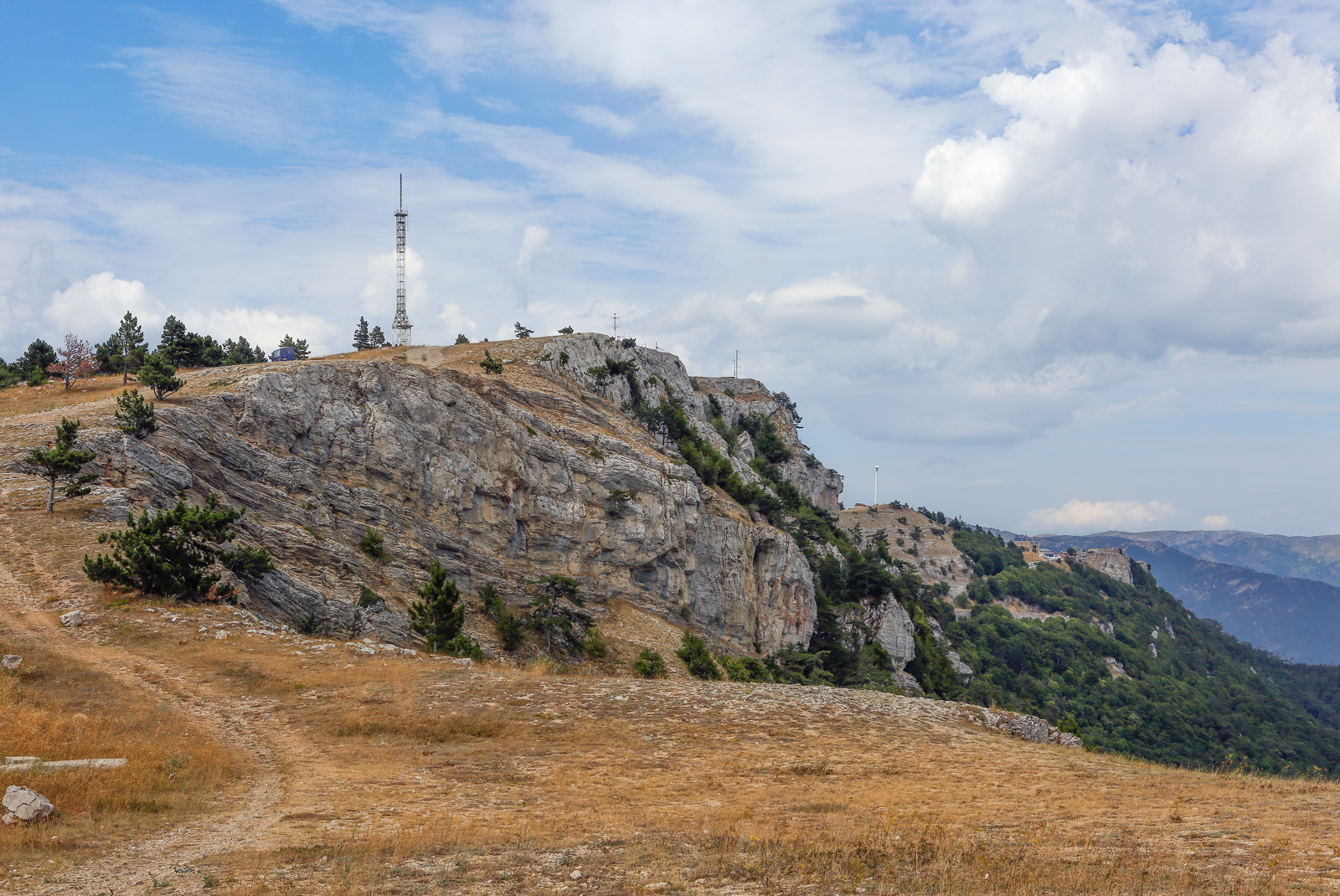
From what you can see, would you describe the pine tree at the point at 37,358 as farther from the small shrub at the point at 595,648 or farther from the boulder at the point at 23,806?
the boulder at the point at 23,806

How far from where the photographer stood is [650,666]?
130ft

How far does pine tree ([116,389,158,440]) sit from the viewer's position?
28312 mm

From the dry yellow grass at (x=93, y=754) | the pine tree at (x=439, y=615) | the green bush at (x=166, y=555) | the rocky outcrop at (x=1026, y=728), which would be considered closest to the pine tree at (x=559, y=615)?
the pine tree at (x=439, y=615)

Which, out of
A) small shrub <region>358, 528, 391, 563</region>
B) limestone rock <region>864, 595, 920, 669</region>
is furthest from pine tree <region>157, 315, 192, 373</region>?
limestone rock <region>864, 595, 920, 669</region>

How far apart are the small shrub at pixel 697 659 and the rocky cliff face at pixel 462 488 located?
509 cm

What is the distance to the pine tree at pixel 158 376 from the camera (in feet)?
113

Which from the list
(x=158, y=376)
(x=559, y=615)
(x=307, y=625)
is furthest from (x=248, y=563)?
(x=559, y=615)

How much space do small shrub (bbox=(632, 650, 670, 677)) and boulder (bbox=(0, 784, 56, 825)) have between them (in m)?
30.7

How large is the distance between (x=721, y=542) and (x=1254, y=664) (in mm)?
192367

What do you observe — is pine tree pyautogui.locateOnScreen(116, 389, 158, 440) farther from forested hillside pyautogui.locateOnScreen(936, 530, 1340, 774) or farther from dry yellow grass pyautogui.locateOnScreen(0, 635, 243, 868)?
forested hillside pyautogui.locateOnScreen(936, 530, 1340, 774)

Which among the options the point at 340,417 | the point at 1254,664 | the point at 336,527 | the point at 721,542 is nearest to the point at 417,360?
the point at 340,417

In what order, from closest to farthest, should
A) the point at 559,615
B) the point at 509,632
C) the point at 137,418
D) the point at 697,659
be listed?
the point at 137,418 < the point at 509,632 < the point at 559,615 < the point at 697,659

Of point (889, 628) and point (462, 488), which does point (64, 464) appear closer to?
Answer: point (462, 488)

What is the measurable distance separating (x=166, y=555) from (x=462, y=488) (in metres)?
23.0
